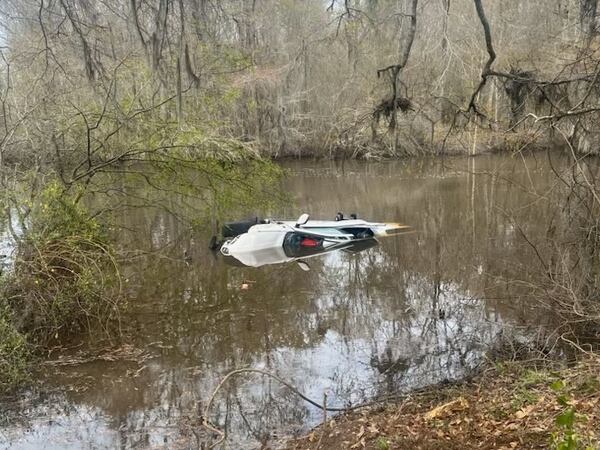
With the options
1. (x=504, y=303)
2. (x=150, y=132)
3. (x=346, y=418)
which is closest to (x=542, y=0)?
(x=504, y=303)

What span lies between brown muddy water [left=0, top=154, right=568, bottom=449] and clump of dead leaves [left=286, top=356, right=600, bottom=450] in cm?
76

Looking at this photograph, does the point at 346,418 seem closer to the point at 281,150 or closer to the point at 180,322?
the point at 180,322

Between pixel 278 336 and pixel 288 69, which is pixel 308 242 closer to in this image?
pixel 288 69

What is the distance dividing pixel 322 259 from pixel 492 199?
8.15m

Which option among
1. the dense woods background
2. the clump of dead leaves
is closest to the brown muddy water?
the clump of dead leaves

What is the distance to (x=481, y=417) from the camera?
440 centimetres

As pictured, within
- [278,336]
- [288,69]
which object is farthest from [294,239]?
[278,336]

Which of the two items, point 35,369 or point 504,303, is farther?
point 504,303

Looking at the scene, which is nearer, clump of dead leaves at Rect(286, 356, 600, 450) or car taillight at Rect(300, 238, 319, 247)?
clump of dead leaves at Rect(286, 356, 600, 450)

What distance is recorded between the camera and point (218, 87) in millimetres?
14672

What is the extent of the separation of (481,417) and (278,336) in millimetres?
4413

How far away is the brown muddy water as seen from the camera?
5.96 m

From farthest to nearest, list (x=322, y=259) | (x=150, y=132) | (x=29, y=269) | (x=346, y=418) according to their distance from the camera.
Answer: (x=322, y=259), (x=150, y=132), (x=29, y=269), (x=346, y=418)

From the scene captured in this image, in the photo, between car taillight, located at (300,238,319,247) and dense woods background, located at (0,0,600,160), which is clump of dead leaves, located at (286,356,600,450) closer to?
dense woods background, located at (0,0,600,160)
